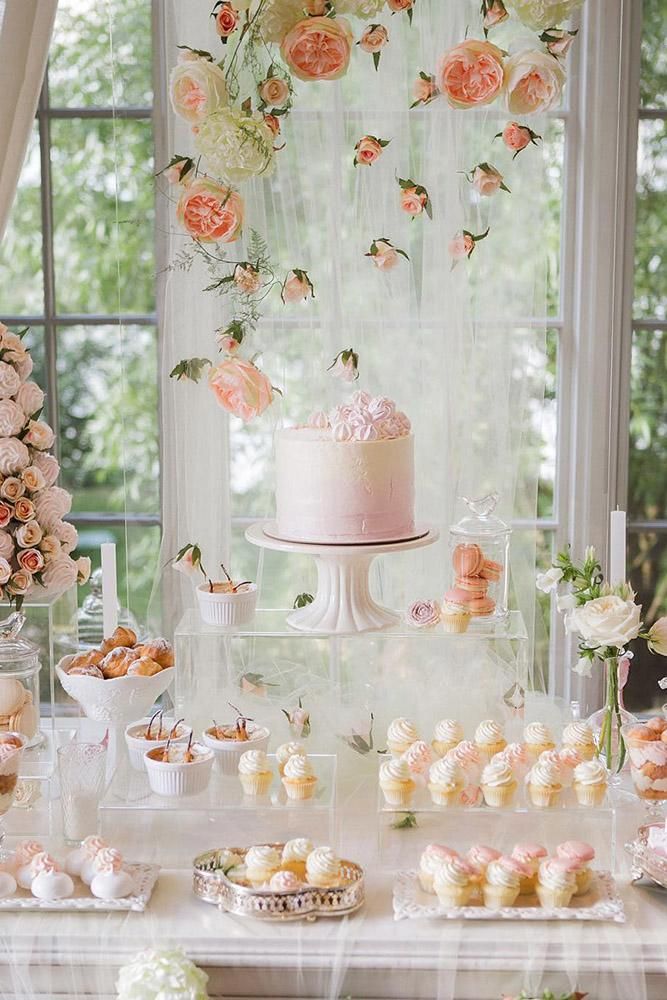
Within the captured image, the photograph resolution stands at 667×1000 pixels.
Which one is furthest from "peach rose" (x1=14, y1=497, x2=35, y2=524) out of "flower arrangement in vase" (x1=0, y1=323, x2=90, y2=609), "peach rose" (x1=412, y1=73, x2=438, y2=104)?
"peach rose" (x1=412, y1=73, x2=438, y2=104)

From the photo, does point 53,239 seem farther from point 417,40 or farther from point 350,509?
point 350,509

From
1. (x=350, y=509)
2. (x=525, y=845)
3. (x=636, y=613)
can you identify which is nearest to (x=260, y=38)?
(x=350, y=509)

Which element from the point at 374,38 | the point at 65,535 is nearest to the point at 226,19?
the point at 374,38

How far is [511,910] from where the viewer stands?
5.81 ft

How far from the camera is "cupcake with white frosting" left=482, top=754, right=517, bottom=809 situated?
6.31 feet

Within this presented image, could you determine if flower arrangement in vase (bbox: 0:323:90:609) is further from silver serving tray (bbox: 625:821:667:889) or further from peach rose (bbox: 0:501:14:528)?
silver serving tray (bbox: 625:821:667:889)

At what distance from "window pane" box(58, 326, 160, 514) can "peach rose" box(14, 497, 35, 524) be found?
705mm

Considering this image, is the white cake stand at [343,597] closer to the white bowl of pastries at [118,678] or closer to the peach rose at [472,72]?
the white bowl of pastries at [118,678]

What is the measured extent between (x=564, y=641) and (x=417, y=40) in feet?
4.49

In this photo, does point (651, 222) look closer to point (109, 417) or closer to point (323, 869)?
point (109, 417)

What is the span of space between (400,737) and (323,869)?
0.34 metres

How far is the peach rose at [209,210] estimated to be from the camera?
230 centimetres

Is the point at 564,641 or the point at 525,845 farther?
the point at 564,641

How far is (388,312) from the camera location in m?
2.73
